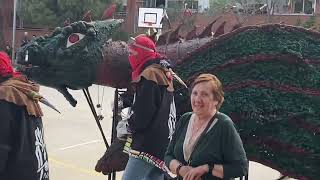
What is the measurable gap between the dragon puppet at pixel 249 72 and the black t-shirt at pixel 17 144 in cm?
134

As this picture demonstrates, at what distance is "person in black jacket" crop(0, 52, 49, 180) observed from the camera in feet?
8.75

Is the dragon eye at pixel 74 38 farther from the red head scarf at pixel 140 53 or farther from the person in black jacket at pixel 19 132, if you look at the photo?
the person in black jacket at pixel 19 132

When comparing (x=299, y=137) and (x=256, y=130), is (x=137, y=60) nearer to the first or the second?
(x=256, y=130)

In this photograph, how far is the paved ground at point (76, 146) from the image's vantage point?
19.8ft

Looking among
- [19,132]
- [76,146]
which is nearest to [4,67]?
[19,132]

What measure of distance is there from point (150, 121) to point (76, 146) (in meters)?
4.23

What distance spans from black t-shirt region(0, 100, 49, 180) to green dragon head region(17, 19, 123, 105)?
1.29 meters

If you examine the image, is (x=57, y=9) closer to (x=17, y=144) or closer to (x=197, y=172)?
(x=17, y=144)

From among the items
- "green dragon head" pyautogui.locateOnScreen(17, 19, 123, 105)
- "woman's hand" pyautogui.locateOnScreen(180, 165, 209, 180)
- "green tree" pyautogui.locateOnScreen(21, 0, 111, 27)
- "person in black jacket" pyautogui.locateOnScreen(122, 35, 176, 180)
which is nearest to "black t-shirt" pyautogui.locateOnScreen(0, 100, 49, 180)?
"person in black jacket" pyautogui.locateOnScreen(122, 35, 176, 180)

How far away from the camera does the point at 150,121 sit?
3.27 m

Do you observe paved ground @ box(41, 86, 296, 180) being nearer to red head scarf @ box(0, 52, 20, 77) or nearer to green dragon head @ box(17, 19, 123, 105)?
green dragon head @ box(17, 19, 123, 105)

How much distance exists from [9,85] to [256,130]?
5.83ft

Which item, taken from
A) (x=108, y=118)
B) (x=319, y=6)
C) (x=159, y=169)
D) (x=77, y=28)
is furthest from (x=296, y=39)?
(x=319, y=6)

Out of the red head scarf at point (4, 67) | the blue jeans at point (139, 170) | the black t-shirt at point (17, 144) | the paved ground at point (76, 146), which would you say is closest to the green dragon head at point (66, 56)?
the blue jeans at point (139, 170)
